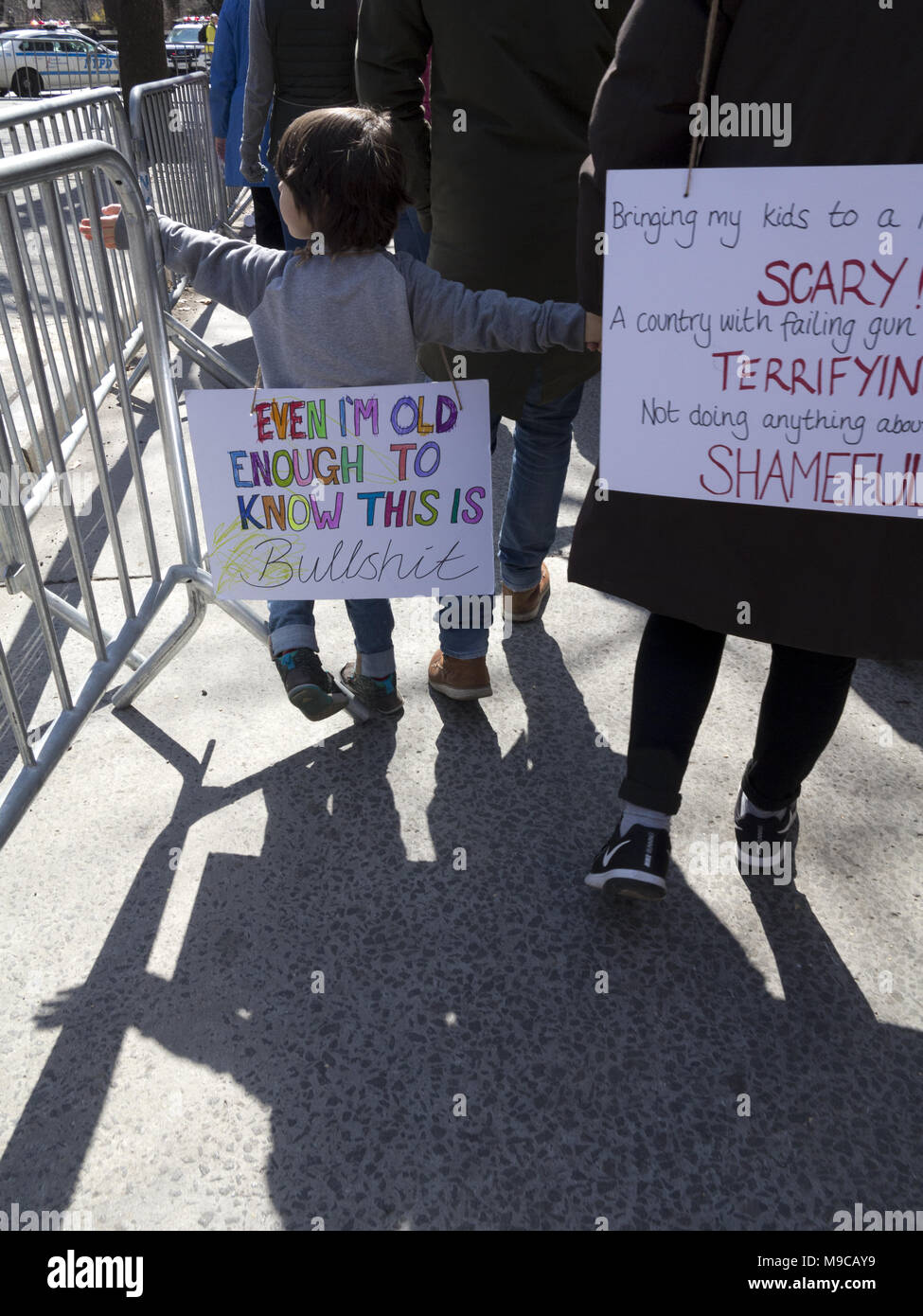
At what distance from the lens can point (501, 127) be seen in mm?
2479

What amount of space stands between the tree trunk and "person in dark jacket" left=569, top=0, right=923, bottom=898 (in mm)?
8155

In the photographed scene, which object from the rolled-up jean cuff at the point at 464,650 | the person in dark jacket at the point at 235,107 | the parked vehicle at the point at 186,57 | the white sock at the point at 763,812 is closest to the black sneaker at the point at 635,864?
the white sock at the point at 763,812

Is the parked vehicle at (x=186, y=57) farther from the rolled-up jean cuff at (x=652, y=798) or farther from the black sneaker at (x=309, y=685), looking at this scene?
the rolled-up jean cuff at (x=652, y=798)

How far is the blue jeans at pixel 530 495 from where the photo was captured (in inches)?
110

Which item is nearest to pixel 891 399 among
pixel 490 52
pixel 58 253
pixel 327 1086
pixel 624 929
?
pixel 624 929

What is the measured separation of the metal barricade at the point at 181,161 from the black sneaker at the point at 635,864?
9.95ft

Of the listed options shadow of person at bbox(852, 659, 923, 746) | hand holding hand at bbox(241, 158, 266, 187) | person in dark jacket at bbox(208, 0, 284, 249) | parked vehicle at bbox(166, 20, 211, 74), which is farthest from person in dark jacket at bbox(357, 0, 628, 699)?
parked vehicle at bbox(166, 20, 211, 74)

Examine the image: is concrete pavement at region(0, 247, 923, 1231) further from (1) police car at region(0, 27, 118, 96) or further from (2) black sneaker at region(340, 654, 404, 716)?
(1) police car at region(0, 27, 118, 96)

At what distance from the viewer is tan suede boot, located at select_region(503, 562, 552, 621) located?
3303mm

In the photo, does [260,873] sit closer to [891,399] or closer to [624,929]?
[624,929]

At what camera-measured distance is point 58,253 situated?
2162mm

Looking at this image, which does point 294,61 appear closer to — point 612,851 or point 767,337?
point 767,337

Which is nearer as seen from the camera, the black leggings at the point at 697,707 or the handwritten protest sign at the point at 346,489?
the black leggings at the point at 697,707

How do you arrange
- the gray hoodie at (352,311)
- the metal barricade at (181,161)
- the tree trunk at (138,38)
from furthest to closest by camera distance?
the tree trunk at (138,38)
the metal barricade at (181,161)
the gray hoodie at (352,311)
